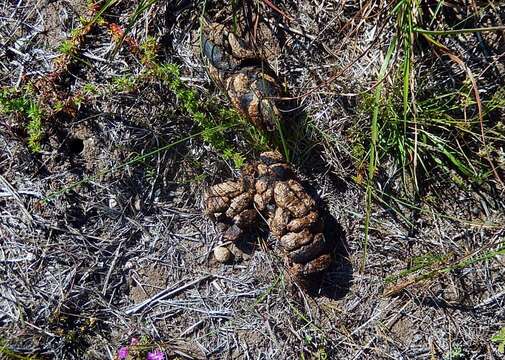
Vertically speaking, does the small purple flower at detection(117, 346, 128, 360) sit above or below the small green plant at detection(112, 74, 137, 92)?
below

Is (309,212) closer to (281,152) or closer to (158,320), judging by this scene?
(281,152)

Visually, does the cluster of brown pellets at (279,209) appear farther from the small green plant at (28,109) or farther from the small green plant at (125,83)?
the small green plant at (28,109)

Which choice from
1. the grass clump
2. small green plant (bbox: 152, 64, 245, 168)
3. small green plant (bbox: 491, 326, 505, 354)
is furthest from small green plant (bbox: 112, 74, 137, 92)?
small green plant (bbox: 491, 326, 505, 354)

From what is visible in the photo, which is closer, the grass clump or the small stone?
the grass clump

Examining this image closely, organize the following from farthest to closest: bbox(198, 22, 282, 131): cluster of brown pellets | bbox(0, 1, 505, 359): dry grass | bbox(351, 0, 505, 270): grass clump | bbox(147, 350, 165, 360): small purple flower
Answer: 1. bbox(147, 350, 165, 360): small purple flower
2. bbox(0, 1, 505, 359): dry grass
3. bbox(198, 22, 282, 131): cluster of brown pellets
4. bbox(351, 0, 505, 270): grass clump

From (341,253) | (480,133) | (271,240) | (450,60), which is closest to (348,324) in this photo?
(341,253)

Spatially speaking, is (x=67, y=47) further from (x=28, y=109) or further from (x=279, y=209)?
(x=279, y=209)

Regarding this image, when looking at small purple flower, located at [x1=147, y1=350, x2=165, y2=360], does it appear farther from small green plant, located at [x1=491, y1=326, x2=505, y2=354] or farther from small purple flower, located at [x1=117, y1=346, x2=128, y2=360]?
small green plant, located at [x1=491, y1=326, x2=505, y2=354]

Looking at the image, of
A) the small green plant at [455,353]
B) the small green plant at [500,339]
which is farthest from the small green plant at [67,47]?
the small green plant at [500,339]
